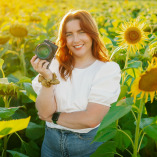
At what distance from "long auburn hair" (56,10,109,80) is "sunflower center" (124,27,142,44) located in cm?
19

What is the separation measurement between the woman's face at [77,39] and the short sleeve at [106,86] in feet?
0.54

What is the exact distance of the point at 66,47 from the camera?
1835mm

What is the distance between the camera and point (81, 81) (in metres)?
1.68

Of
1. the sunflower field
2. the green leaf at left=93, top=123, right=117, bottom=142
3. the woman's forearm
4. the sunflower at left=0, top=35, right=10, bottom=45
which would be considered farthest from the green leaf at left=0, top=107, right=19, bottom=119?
the sunflower at left=0, top=35, right=10, bottom=45

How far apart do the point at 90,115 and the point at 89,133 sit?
0.73ft

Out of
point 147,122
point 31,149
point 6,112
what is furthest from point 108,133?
point 31,149

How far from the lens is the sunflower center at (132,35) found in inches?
73.0

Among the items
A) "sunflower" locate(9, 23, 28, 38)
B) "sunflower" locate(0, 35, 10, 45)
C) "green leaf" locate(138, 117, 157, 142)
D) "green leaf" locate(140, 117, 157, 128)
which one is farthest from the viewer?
"sunflower" locate(0, 35, 10, 45)

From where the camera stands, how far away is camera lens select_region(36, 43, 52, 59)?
1.54 m

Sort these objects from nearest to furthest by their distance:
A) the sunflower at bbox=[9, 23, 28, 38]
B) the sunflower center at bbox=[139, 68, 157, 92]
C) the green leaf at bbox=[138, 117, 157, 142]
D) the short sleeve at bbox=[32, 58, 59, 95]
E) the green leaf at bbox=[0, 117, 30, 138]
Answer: the green leaf at bbox=[0, 117, 30, 138], the sunflower center at bbox=[139, 68, 157, 92], the green leaf at bbox=[138, 117, 157, 142], the short sleeve at bbox=[32, 58, 59, 95], the sunflower at bbox=[9, 23, 28, 38]

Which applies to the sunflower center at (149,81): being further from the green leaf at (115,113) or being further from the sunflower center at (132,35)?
the sunflower center at (132,35)

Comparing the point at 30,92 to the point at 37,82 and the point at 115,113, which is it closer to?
the point at 37,82

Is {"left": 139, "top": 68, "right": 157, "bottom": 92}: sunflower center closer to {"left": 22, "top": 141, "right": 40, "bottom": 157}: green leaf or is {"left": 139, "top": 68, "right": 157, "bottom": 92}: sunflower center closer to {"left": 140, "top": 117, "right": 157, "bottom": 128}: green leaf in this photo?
{"left": 140, "top": 117, "right": 157, "bottom": 128}: green leaf

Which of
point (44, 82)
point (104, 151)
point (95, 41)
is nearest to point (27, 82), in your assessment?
point (44, 82)
